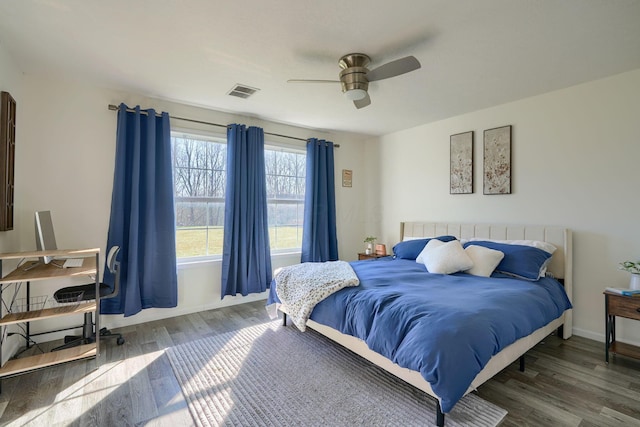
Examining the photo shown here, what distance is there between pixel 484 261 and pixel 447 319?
4.89 feet

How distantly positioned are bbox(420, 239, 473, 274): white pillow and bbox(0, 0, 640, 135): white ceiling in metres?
1.66

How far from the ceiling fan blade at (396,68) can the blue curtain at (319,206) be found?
230cm

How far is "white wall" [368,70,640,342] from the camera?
9.09 ft

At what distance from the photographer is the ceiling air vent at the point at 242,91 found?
312cm

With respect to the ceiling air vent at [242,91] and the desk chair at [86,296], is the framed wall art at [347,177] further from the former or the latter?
the desk chair at [86,296]

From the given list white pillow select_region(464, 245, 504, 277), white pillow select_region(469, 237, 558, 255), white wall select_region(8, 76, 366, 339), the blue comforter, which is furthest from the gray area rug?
white pillow select_region(469, 237, 558, 255)

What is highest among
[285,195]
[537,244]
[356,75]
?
A: [356,75]

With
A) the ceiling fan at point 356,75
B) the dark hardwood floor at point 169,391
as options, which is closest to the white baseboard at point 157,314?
the dark hardwood floor at point 169,391

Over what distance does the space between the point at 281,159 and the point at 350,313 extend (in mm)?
2889

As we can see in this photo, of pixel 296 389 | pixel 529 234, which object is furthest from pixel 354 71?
pixel 529 234

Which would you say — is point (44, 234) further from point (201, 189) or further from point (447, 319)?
point (447, 319)

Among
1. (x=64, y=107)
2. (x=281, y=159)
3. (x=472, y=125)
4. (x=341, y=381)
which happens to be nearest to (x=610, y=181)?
(x=472, y=125)

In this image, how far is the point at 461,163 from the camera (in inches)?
156

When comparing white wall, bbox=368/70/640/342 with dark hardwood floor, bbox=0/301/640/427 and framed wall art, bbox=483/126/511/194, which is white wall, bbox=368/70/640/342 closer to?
framed wall art, bbox=483/126/511/194
